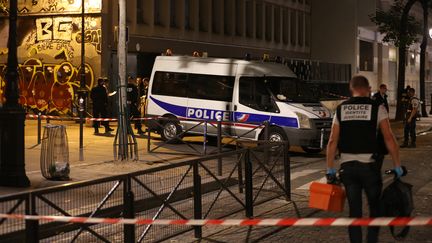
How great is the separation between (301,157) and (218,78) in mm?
3140

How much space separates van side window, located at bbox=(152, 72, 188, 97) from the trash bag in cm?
1227

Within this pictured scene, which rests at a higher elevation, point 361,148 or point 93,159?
point 361,148

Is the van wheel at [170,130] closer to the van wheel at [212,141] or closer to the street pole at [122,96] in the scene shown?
the van wheel at [212,141]

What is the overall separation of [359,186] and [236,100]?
36.3 feet

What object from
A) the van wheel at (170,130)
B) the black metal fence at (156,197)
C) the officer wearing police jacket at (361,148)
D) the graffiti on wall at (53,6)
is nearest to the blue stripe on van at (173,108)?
the van wheel at (170,130)

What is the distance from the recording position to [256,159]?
920cm

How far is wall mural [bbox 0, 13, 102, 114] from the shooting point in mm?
26438

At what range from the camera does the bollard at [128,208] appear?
629cm

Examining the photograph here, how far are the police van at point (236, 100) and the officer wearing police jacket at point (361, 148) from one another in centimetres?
957

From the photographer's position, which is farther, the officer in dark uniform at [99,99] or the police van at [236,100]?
the officer in dark uniform at [99,99]

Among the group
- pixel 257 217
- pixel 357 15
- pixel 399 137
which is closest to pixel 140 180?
pixel 257 217

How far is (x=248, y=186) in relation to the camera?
8.79 meters

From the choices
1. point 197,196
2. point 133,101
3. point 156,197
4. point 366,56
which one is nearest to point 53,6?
point 133,101

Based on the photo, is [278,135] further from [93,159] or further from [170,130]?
[93,159]
